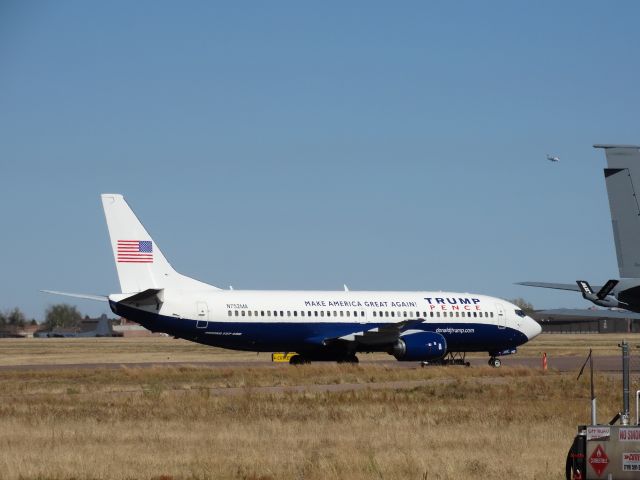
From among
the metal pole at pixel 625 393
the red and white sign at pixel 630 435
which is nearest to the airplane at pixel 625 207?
the metal pole at pixel 625 393

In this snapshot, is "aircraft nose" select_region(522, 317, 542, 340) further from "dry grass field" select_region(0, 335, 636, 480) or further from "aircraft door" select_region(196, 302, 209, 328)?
"dry grass field" select_region(0, 335, 636, 480)

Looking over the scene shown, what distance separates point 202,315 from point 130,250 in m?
3.98

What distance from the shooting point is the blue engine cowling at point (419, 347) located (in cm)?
4981

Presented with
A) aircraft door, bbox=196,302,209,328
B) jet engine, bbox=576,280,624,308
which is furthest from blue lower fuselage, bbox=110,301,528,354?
jet engine, bbox=576,280,624,308

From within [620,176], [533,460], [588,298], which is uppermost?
[620,176]

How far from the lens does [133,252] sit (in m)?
48.4

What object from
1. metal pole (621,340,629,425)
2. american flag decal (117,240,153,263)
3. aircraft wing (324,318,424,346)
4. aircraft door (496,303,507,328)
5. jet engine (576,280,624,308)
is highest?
american flag decal (117,240,153,263)

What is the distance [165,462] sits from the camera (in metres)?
18.5

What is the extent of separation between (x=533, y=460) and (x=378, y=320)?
33806mm

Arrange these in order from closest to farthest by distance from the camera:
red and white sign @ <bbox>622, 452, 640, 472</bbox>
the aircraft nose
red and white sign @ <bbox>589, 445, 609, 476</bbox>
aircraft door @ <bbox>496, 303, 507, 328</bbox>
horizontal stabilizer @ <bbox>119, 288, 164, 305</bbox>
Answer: red and white sign @ <bbox>622, 452, 640, 472</bbox> < red and white sign @ <bbox>589, 445, 609, 476</bbox> < horizontal stabilizer @ <bbox>119, 288, 164, 305</bbox> < aircraft door @ <bbox>496, 303, 507, 328</bbox> < the aircraft nose

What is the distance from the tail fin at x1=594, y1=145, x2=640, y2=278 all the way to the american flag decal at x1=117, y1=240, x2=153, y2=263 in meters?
30.7

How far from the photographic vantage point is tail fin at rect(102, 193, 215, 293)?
158 ft

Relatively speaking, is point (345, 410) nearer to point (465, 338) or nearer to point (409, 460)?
point (409, 460)

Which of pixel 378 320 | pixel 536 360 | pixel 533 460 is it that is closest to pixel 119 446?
pixel 533 460
